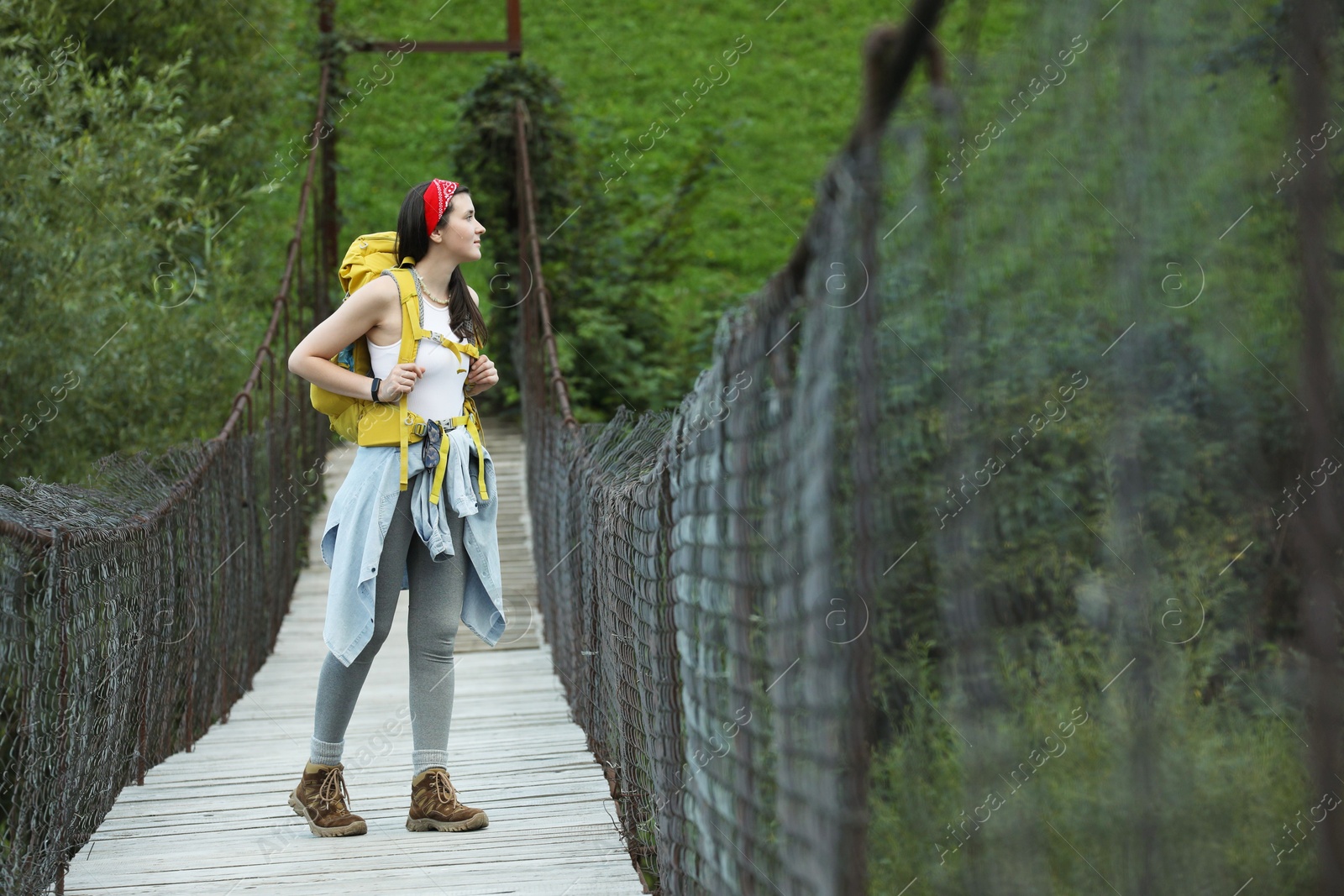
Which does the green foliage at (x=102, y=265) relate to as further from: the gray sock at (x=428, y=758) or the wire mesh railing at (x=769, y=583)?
the wire mesh railing at (x=769, y=583)

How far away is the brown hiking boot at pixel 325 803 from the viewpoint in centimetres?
263

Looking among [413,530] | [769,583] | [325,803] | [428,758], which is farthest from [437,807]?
[769,583]

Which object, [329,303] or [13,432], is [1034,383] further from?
[329,303]

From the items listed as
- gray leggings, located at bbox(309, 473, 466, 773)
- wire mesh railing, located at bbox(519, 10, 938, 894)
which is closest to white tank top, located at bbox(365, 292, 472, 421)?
gray leggings, located at bbox(309, 473, 466, 773)

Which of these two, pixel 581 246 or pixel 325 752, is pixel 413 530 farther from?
pixel 581 246

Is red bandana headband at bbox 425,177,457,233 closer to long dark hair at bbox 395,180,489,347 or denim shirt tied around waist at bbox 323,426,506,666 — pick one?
long dark hair at bbox 395,180,489,347

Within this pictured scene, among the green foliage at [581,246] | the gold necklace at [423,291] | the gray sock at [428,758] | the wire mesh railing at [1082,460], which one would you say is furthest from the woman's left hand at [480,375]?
the green foliage at [581,246]

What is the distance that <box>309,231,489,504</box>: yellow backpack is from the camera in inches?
104

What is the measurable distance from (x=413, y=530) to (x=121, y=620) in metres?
0.70

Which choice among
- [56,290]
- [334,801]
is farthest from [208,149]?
[334,801]

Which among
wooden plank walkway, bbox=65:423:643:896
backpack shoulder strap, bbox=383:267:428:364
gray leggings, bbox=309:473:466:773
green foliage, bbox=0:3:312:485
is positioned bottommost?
wooden plank walkway, bbox=65:423:643:896

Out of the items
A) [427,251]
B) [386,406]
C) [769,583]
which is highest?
[427,251]

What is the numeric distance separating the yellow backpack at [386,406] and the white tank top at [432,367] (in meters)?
0.01

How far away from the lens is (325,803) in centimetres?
264
